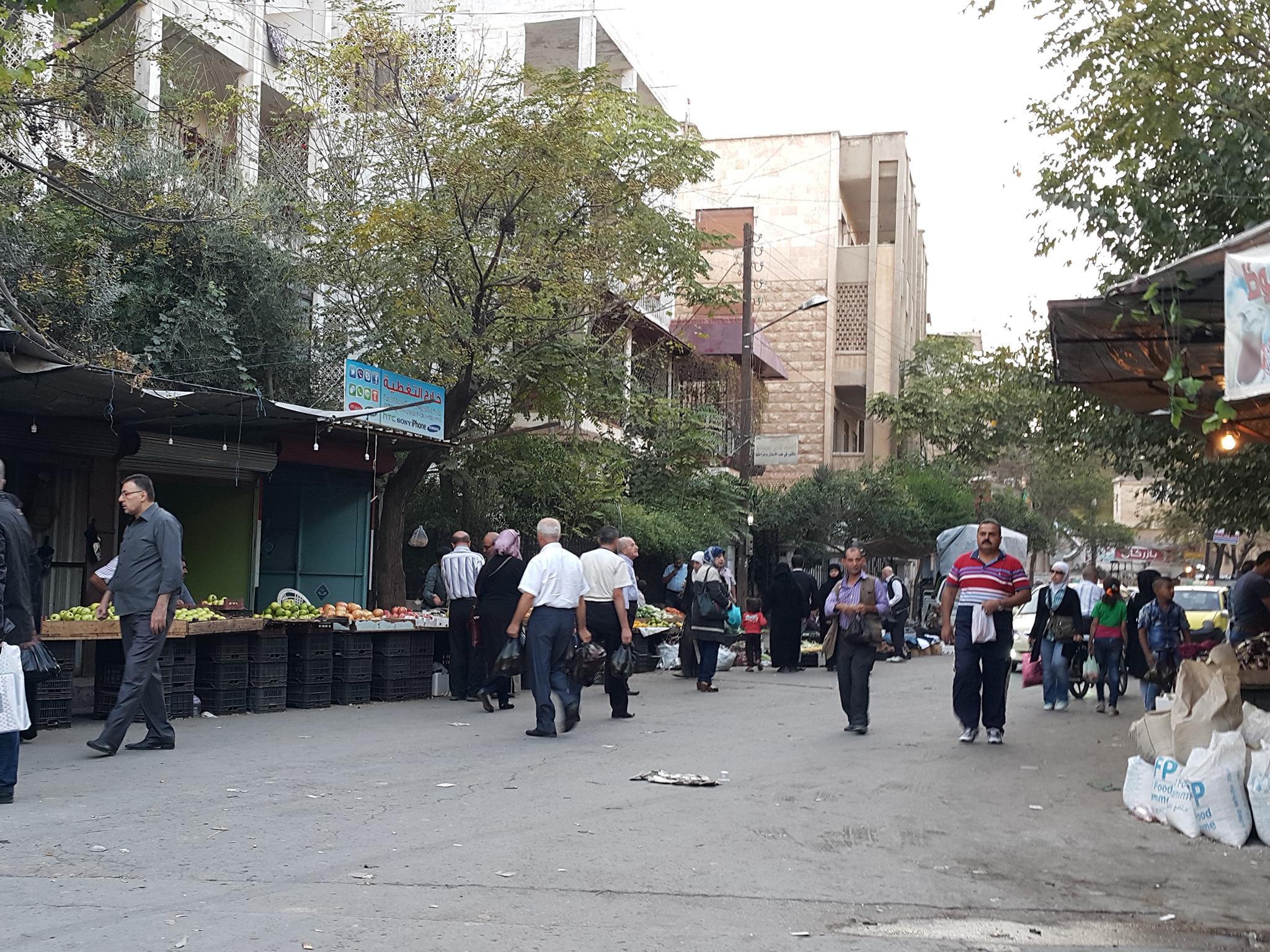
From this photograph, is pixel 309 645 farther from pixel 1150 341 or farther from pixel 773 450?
pixel 773 450

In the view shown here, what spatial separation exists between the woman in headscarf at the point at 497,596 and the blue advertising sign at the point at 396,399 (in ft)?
7.11

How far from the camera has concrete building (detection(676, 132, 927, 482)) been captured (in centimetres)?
4834

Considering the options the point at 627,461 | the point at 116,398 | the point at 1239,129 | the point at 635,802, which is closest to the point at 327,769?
the point at 635,802

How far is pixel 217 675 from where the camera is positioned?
12.8 metres

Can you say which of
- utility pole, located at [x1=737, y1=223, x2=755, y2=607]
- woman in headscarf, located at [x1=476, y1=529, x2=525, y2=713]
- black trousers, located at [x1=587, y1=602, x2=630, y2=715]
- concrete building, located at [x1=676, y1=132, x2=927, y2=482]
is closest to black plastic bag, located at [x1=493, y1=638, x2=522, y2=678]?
black trousers, located at [x1=587, y1=602, x2=630, y2=715]

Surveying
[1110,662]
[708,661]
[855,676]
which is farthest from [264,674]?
[1110,662]

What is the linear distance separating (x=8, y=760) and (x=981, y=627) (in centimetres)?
765

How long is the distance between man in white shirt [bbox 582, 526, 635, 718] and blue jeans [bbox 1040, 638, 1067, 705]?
5.87 m

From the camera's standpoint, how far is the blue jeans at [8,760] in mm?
7562

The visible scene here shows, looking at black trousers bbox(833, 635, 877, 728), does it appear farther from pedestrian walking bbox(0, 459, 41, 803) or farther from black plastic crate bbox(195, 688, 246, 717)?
pedestrian walking bbox(0, 459, 41, 803)

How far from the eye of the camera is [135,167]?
18.5 metres

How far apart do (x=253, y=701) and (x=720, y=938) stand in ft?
30.0

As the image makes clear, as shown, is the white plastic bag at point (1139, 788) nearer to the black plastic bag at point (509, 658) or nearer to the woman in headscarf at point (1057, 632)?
the black plastic bag at point (509, 658)

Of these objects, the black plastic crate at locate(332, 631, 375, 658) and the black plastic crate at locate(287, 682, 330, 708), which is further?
the black plastic crate at locate(332, 631, 375, 658)
